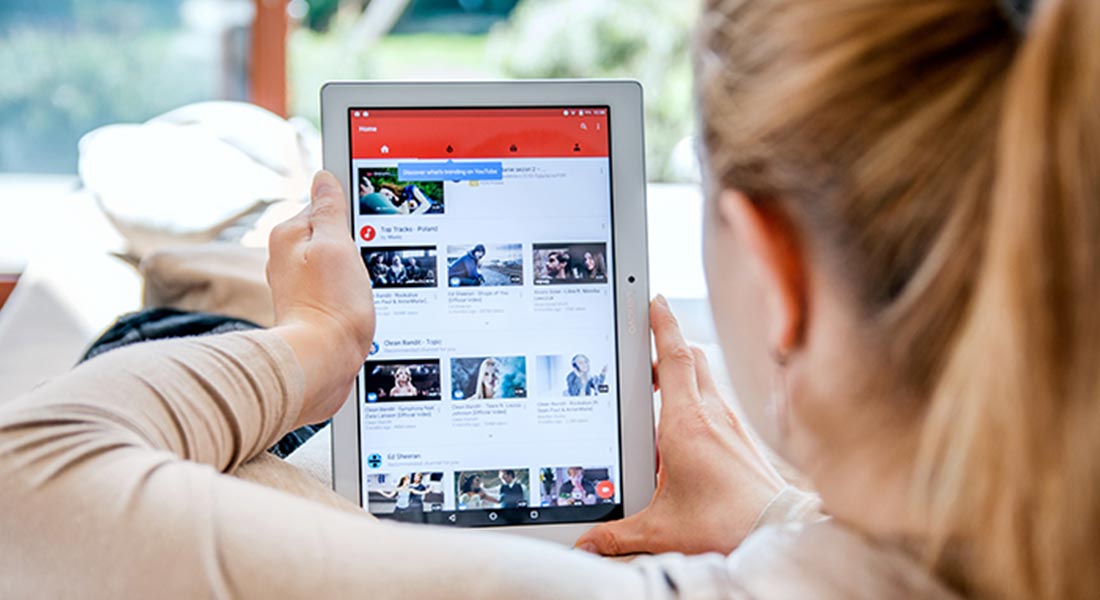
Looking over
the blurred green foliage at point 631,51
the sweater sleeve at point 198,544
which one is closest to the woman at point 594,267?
the sweater sleeve at point 198,544

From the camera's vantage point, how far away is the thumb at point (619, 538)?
0.74m

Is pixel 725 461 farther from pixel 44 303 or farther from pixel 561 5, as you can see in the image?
pixel 561 5

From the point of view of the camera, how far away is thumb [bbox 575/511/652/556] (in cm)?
74

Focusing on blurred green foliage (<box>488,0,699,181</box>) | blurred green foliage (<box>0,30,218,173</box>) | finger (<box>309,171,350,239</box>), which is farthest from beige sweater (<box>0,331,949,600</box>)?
blurred green foliage (<box>488,0,699,181</box>)

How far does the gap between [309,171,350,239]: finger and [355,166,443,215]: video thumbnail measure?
0.02 meters

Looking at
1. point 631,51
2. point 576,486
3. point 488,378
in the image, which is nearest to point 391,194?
point 488,378

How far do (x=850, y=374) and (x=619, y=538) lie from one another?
1.19 feet

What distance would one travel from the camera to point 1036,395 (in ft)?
1.19

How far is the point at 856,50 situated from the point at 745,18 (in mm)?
65

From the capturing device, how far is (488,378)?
774mm

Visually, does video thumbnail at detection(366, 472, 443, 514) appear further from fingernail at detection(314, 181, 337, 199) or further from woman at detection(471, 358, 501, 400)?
fingernail at detection(314, 181, 337, 199)

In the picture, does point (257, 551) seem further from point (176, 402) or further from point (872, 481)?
point (872, 481)

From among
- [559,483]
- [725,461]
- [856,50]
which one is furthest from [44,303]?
[856,50]

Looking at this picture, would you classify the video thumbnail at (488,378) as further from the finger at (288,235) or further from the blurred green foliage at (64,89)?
the blurred green foliage at (64,89)
